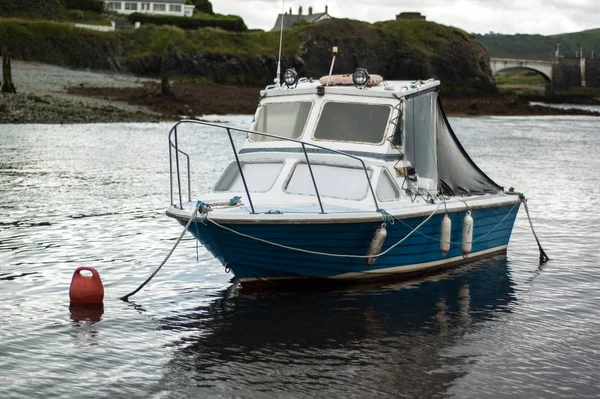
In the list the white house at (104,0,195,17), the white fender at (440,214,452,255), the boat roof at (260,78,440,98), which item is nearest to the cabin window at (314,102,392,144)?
the boat roof at (260,78,440,98)

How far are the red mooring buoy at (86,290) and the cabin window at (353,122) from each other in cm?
430

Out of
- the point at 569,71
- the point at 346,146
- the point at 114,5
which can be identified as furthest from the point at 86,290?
the point at 569,71

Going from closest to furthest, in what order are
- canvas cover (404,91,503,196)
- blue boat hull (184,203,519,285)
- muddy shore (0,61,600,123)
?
1. blue boat hull (184,203,519,285)
2. canvas cover (404,91,503,196)
3. muddy shore (0,61,600,123)

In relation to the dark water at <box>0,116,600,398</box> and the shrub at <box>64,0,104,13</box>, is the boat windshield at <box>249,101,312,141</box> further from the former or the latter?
the shrub at <box>64,0,104,13</box>

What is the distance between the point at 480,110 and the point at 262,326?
69.7m

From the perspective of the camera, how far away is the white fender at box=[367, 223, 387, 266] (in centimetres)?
1237

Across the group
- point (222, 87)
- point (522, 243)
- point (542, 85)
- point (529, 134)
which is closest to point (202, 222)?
point (522, 243)

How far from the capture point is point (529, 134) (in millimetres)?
54531

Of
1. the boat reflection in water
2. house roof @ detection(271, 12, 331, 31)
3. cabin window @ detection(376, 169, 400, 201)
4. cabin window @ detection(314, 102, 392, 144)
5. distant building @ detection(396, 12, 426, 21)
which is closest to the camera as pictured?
the boat reflection in water

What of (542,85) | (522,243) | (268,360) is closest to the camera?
(268,360)

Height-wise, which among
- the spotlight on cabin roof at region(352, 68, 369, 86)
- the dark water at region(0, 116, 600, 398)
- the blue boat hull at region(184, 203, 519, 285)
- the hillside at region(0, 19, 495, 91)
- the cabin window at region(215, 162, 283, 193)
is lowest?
the dark water at region(0, 116, 600, 398)

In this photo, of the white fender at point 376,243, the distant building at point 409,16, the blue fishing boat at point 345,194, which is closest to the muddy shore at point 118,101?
the distant building at point 409,16

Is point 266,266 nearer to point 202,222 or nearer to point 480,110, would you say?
point 202,222

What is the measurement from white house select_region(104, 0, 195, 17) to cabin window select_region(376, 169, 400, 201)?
→ 336 feet
